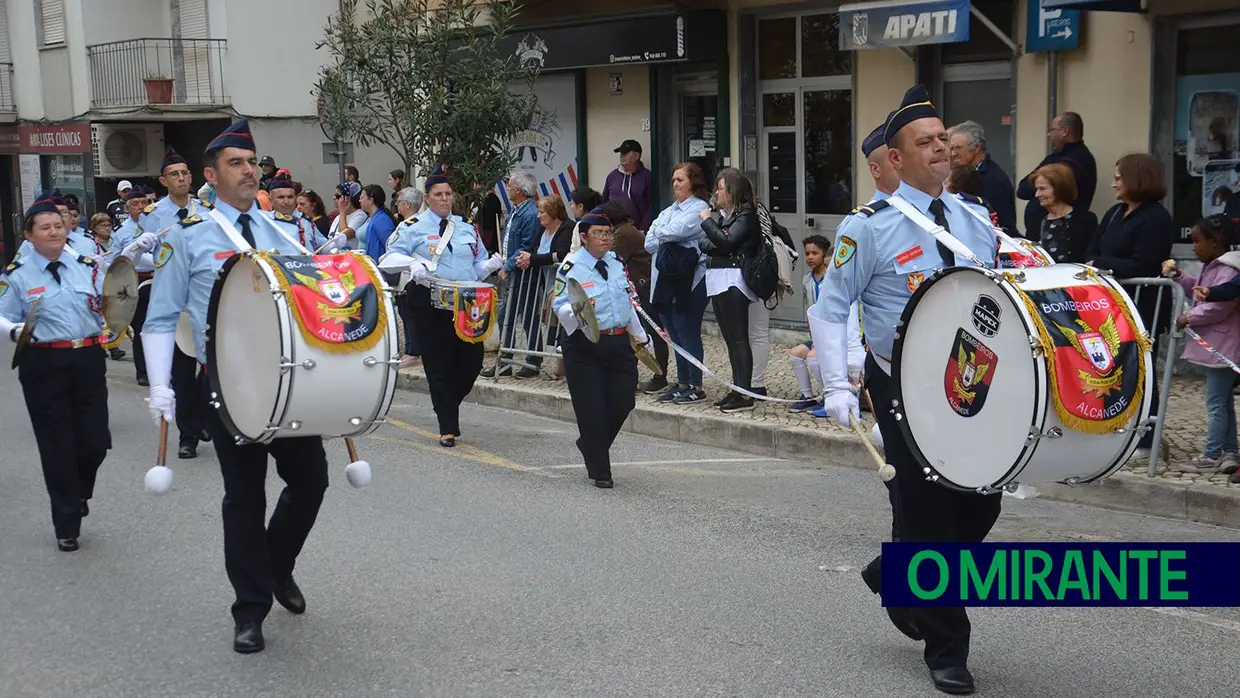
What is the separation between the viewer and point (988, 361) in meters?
4.64

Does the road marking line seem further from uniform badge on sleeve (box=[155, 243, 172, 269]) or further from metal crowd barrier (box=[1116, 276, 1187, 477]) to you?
uniform badge on sleeve (box=[155, 243, 172, 269])

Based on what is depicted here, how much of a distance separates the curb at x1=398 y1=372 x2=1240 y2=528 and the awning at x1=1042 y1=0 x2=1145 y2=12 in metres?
4.02

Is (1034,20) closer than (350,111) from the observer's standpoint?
Yes

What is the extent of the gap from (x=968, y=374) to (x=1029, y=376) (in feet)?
0.99

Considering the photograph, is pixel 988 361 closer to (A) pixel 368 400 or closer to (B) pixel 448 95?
(A) pixel 368 400

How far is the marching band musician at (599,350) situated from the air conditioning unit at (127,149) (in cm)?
2339

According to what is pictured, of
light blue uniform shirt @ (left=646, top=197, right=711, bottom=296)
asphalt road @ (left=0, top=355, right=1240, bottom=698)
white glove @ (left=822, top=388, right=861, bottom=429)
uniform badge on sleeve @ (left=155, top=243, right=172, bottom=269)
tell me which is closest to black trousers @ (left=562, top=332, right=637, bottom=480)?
asphalt road @ (left=0, top=355, right=1240, bottom=698)

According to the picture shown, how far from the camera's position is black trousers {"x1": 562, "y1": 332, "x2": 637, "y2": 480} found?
9.05 m

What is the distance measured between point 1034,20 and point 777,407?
449 centimetres

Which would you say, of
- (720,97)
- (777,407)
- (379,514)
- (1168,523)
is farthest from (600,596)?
(720,97)

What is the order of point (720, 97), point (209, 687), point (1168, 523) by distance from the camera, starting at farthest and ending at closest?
point (720, 97) → point (1168, 523) → point (209, 687)

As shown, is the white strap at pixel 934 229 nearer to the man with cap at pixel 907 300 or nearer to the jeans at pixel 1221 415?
the man with cap at pixel 907 300

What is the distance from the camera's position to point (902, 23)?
1312 centimetres

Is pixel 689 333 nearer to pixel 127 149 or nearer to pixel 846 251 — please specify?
pixel 846 251
